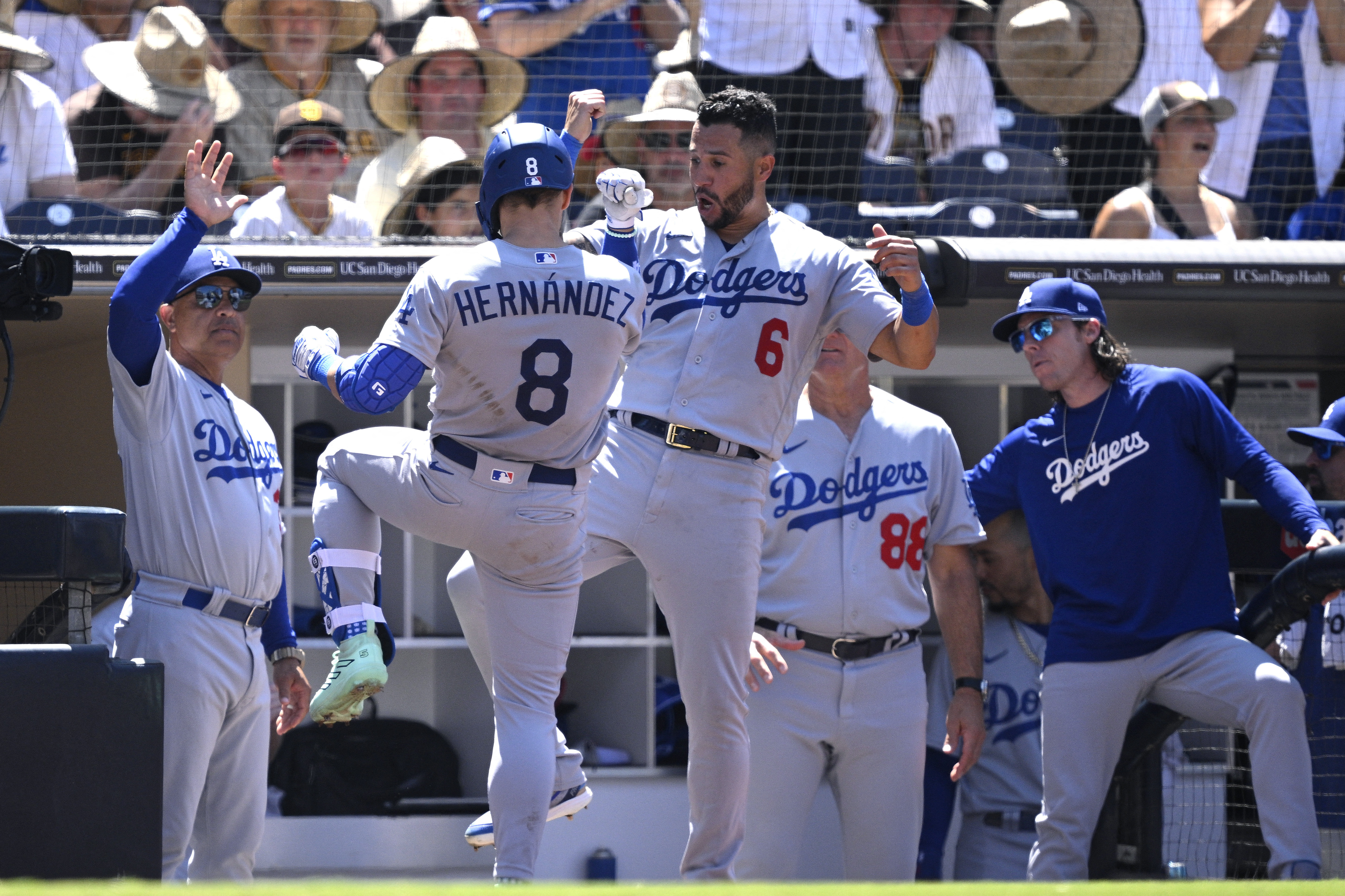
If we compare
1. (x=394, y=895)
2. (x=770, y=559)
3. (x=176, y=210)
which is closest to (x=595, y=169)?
(x=176, y=210)

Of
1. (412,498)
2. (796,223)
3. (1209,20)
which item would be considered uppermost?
(1209,20)

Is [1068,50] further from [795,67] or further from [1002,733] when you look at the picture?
[1002,733]

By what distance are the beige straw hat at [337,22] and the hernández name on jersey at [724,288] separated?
11.4 feet

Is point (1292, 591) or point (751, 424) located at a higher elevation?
point (751, 424)

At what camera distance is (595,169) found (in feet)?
19.3

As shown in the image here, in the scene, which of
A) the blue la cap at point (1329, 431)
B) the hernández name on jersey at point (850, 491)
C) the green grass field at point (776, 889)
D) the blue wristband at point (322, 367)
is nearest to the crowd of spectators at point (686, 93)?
the blue la cap at point (1329, 431)

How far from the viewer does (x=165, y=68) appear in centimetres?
578

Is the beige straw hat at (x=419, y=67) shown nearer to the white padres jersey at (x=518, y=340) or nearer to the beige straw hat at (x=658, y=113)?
the beige straw hat at (x=658, y=113)

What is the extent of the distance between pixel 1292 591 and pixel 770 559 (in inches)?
52.3

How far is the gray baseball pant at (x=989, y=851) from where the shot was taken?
5.12 m

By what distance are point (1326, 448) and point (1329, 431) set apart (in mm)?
66

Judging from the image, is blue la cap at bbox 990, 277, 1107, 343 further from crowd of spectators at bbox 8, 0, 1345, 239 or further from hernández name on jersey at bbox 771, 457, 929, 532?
crowd of spectators at bbox 8, 0, 1345, 239

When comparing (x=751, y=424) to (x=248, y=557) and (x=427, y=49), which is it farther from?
(x=427, y=49)

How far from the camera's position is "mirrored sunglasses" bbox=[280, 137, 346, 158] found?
18.2 ft
